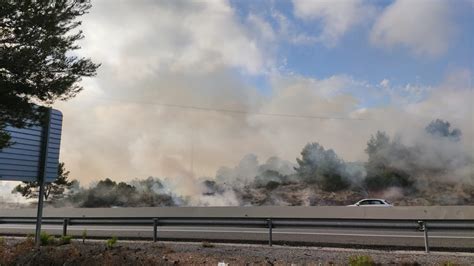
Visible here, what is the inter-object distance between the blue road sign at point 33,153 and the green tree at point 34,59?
75cm

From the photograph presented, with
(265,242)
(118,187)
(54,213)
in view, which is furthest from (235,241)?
(118,187)

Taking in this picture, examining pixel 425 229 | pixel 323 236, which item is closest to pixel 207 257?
pixel 425 229

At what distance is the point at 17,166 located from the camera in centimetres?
973

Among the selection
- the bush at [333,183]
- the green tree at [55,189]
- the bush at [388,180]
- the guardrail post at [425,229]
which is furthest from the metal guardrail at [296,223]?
the green tree at [55,189]

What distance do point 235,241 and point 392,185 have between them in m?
32.0

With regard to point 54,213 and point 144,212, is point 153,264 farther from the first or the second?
point 54,213

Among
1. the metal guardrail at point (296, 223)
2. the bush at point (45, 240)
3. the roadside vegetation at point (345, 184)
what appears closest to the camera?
the metal guardrail at point (296, 223)

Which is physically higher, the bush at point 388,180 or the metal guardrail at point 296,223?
the bush at point 388,180

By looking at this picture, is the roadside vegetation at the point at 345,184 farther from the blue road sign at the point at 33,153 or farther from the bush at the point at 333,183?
the blue road sign at the point at 33,153

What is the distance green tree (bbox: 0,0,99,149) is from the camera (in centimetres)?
792

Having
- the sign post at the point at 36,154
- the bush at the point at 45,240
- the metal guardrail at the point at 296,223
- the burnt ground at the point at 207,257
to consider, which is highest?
the sign post at the point at 36,154

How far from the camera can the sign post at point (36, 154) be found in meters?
9.56

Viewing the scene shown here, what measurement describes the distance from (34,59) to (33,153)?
2914mm

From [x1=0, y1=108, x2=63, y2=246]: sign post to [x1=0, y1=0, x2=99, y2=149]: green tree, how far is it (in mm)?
722
